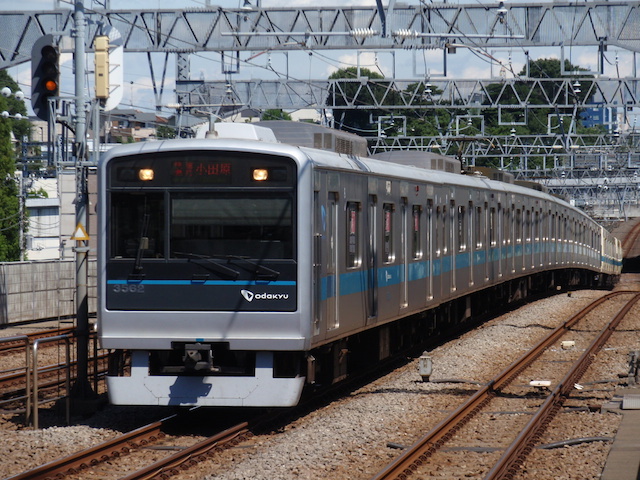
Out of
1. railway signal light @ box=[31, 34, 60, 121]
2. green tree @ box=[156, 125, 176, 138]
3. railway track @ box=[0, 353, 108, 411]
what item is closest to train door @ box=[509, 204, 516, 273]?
railway track @ box=[0, 353, 108, 411]

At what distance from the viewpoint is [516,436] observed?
10.1m

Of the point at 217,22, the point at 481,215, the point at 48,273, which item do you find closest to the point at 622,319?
the point at 481,215

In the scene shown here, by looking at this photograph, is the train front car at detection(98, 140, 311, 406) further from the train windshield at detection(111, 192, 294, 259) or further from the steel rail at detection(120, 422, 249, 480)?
the steel rail at detection(120, 422, 249, 480)

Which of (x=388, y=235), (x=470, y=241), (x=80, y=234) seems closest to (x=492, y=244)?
(x=470, y=241)

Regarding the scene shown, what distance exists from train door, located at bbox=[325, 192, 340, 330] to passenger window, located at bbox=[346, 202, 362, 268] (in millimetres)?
527

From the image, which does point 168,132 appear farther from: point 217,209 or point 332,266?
point 217,209

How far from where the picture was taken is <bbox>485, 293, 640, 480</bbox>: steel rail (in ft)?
28.4

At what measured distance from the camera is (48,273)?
82.6 feet

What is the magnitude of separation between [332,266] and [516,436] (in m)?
2.60

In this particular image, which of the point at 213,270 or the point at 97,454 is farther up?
the point at 213,270

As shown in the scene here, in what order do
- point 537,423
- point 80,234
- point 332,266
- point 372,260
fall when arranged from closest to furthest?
point 537,423, point 332,266, point 80,234, point 372,260

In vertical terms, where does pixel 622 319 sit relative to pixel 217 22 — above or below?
below

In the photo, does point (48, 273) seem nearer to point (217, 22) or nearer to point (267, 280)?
point (217, 22)

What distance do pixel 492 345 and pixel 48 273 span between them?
11.5m
